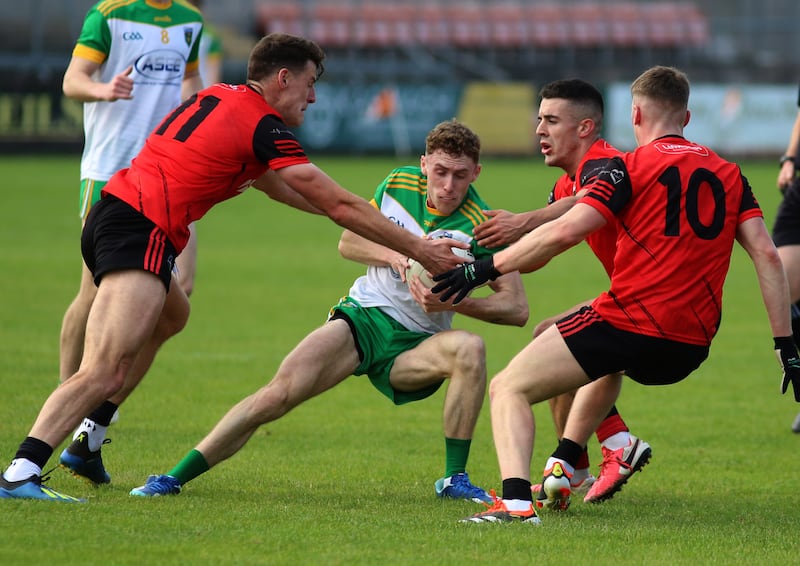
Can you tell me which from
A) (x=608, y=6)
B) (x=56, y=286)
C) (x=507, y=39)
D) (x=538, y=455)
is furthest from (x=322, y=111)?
(x=538, y=455)

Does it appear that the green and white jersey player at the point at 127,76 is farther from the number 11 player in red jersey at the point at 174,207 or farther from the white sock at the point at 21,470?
the white sock at the point at 21,470

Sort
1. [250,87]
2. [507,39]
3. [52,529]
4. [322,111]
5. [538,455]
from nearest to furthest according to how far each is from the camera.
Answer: [52,529] < [250,87] < [538,455] < [322,111] < [507,39]

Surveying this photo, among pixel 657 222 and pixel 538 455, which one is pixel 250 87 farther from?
pixel 538 455

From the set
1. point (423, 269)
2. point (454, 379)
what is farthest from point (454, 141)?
point (454, 379)

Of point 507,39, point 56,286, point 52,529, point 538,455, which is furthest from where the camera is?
point 507,39

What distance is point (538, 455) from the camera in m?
7.59

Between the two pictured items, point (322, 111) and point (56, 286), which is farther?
point (322, 111)

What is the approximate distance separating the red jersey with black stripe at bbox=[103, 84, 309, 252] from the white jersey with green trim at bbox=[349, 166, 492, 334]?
3.10 feet

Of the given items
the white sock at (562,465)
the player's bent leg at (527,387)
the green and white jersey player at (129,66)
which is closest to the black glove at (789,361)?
the player's bent leg at (527,387)

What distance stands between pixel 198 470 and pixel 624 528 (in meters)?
2.12

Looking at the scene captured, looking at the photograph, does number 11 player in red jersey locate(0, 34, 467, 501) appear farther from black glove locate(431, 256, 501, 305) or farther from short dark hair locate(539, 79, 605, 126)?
short dark hair locate(539, 79, 605, 126)

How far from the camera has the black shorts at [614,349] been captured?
5699 millimetres

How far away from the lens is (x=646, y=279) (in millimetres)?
5688

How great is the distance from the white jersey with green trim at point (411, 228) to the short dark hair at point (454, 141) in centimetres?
33
